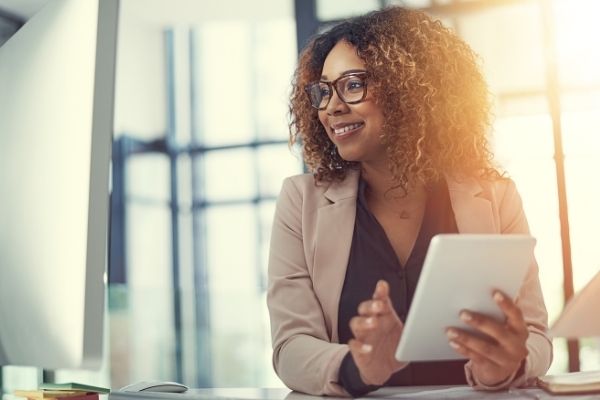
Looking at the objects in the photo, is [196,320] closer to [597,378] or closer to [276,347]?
[276,347]

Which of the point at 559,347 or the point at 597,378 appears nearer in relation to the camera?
the point at 597,378

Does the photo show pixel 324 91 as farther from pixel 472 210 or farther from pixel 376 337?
pixel 376 337

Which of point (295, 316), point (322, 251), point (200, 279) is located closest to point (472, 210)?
point (322, 251)

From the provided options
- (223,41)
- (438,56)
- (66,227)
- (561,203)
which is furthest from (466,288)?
(223,41)

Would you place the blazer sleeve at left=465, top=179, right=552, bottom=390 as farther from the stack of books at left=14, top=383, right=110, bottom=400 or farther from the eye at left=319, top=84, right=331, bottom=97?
the stack of books at left=14, top=383, right=110, bottom=400

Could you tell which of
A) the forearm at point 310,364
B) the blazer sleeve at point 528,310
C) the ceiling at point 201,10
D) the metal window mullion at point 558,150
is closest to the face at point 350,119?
the blazer sleeve at point 528,310

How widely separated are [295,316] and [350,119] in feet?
1.31

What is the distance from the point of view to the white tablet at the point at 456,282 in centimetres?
82

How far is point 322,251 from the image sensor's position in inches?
58.4

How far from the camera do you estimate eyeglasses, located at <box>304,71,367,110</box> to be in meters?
1.48

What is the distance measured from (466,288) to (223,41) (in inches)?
245

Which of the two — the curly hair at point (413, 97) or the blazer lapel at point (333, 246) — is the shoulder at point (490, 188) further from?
the blazer lapel at point (333, 246)

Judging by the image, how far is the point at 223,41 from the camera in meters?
6.83

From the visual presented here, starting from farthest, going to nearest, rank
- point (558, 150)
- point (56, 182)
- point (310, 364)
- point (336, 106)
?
point (558, 150) < point (336, 106) < point (310, 364) < point (56, 182)
